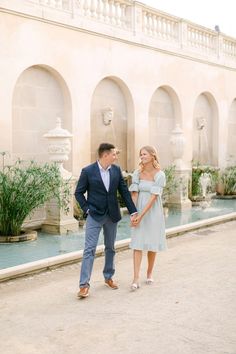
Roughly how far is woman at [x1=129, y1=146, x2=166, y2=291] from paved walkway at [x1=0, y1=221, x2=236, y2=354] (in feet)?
1.53

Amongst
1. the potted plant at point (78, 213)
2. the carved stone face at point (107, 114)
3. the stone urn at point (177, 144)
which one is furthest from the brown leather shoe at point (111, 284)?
the stone urn at point (177, 144)

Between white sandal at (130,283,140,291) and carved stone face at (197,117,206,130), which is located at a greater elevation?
carved stone face at (197,117,206,130)

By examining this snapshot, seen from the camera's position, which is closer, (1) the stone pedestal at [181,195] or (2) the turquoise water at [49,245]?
(2) the turquoise water at [49,245]

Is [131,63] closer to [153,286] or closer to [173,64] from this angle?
[173,64]

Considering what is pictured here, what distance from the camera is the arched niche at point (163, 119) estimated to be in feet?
50.0

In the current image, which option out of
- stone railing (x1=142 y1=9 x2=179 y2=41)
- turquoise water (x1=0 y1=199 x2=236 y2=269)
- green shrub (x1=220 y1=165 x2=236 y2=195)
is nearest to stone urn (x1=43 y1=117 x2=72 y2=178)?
turquoise water (x1=0 y1=199 x2=236 y2=269)

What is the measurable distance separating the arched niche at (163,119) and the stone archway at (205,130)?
1.36m

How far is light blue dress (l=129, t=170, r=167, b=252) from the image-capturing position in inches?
258

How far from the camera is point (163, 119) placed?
51.4 ft

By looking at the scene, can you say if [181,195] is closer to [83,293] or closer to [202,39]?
[202,39]

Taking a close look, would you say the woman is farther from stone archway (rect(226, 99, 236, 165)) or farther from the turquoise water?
stone archway (rect(226, 99, 236, 165))

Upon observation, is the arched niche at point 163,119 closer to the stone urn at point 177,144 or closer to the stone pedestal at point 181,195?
the stone urn at point 177,144

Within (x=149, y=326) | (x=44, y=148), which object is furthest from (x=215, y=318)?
(x=44, y=148)

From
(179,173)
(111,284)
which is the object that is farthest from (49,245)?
Answer: (179,173)
